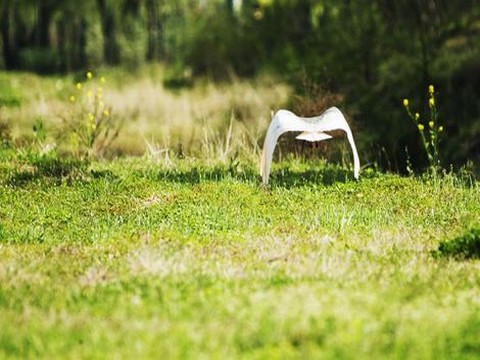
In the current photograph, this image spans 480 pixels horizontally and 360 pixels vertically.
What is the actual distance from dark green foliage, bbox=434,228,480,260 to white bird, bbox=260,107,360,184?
3.18m

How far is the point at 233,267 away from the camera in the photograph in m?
6.50

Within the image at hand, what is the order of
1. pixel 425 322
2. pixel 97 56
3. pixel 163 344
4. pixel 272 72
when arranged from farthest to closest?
pixel 97 56
pixel 272 72
pixel 425 322
pixel 163 344

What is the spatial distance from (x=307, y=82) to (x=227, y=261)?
11186 mm

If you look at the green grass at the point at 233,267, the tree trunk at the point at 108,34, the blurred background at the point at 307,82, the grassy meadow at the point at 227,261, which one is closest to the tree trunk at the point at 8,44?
the tree trunk at the point at 108,34

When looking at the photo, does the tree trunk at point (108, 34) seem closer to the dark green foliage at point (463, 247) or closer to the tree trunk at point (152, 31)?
the tree trunk at point (152, 31)

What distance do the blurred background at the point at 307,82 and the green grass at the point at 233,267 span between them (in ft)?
7.82

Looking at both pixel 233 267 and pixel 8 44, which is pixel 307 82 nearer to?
pixel 233 267

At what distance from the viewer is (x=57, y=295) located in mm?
5855

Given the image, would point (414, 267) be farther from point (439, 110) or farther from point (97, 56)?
point (97, 56)

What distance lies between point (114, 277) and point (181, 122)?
12.2 meters

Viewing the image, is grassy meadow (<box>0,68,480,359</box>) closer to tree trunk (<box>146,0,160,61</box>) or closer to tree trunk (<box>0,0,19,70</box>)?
tree trunk (<box>146,0,160,61</box>)

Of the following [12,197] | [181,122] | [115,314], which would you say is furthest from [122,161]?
[115,314]

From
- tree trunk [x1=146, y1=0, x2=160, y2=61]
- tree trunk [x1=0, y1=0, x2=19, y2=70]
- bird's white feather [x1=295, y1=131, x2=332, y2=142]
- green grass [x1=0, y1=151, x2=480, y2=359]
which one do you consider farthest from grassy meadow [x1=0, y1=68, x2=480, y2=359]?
tree trunk [x1=0, y1=0, x2=19, y2=70]

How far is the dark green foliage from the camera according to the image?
705cm
